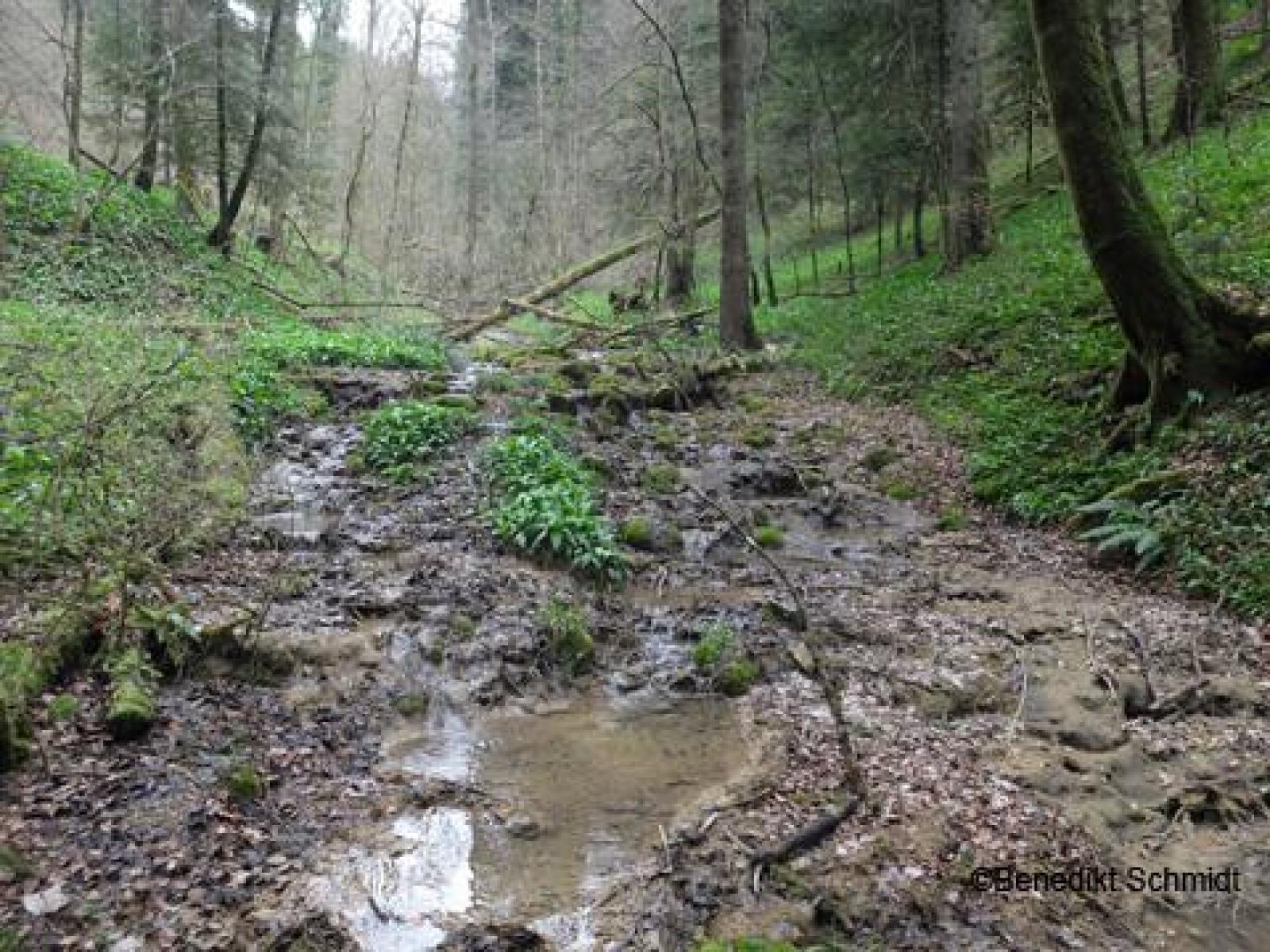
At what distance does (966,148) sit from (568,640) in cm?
1371

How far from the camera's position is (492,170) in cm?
3453

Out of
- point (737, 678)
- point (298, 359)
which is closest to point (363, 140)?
point (298, 359)

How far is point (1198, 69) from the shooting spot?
636 inches

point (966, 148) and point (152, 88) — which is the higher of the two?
point (152, 88)

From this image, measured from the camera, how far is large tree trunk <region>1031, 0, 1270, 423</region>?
834 cm

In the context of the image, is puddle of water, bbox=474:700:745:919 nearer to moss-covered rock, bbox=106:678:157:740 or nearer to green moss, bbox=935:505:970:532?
moss-covered rock, bbox=106:678:157:740

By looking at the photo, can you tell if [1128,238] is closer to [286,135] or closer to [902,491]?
[902,491]

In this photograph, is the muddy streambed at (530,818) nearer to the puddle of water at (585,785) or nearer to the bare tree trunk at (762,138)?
the puddle of water at (585,785)

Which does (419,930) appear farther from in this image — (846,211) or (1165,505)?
(846,211)

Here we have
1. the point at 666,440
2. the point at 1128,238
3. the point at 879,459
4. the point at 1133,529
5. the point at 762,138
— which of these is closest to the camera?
the point at 1133,529

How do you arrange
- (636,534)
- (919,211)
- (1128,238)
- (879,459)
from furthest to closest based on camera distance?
1. (919,211)
2. (879,459)
3. (636,534)
4. (1128,238)

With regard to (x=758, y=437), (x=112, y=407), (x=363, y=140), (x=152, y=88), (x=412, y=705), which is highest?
(x=363, y=140)

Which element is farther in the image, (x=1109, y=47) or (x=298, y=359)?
(x=1109, y=47)

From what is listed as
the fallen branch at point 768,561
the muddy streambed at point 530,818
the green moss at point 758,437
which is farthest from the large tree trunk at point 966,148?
the muddy streambed at point 530,818
